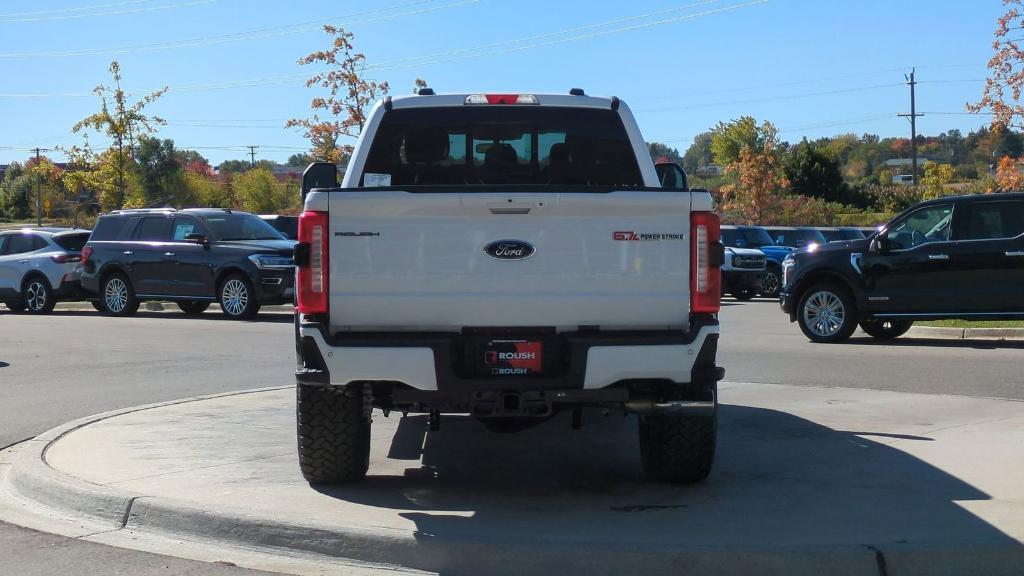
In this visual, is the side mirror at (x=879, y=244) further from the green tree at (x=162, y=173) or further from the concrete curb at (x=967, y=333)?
the green tree at (x=162, y=173)

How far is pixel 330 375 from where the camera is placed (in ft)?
19.8

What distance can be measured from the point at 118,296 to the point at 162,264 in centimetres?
155

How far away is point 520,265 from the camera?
610 centimetres

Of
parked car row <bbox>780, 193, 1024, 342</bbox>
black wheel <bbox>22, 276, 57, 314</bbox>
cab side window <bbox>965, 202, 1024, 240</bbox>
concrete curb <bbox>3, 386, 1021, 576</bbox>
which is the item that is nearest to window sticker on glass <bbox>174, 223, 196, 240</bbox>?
black wheel <bbox>22, 276, 57, 314</bbox>

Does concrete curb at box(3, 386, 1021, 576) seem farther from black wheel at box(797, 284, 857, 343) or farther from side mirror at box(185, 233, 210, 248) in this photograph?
side mirror at box(185, 233, 210, 248)

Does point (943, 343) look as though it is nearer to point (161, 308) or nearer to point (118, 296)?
point (118, 296)

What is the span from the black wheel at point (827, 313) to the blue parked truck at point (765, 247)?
1267 cm

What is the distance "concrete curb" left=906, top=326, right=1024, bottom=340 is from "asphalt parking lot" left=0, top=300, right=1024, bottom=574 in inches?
13.4

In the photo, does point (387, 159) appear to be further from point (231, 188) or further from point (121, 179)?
point (231, 188)

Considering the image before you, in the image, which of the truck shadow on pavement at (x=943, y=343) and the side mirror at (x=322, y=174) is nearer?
the side mirror at (x=322, y=174)

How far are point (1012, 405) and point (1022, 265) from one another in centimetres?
576

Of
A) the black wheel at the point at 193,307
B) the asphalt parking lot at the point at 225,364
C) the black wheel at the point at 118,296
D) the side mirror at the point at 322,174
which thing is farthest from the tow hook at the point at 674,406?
the black wheel at the point at 193,307

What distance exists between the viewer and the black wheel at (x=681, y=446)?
6730 millimetres

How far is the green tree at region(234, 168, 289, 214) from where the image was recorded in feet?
331
